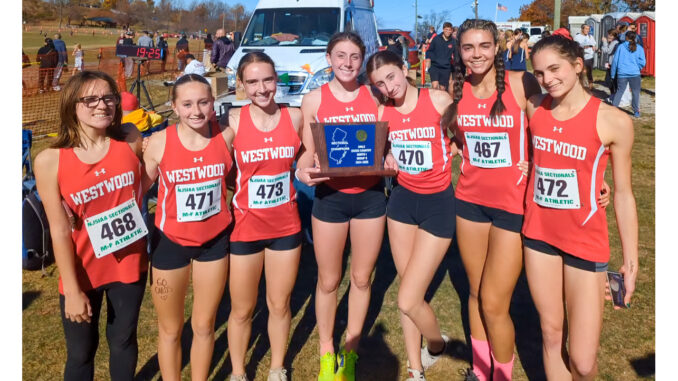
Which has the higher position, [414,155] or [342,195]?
[414,155]

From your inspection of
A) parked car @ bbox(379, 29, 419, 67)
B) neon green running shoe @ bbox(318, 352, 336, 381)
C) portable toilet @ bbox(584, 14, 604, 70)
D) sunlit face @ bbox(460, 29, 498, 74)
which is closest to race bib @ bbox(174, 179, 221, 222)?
neon green running shoe @ bbox(318, 352, 336, 381)

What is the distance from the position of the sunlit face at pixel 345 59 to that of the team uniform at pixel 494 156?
71cm

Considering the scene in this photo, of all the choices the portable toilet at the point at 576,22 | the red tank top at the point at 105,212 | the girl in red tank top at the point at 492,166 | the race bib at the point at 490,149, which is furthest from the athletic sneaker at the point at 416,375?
the portable toilet at the point at 576,22

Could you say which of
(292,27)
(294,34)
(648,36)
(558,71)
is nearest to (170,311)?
(558,71)

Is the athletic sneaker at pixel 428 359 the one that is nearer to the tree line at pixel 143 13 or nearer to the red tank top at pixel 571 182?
the red tank top at pixel 571 182

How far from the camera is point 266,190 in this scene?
123 inches

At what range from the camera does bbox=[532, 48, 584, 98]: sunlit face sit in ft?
8.85

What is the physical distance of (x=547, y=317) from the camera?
2928 millimetres

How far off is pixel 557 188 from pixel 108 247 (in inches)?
93.7

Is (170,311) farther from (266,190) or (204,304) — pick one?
(266,190)

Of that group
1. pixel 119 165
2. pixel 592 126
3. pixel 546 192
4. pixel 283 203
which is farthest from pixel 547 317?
pixel 119 165

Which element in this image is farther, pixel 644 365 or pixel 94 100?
pixel 644 365

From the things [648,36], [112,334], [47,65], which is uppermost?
[648,36]

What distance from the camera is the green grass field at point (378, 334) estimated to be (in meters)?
3.81
